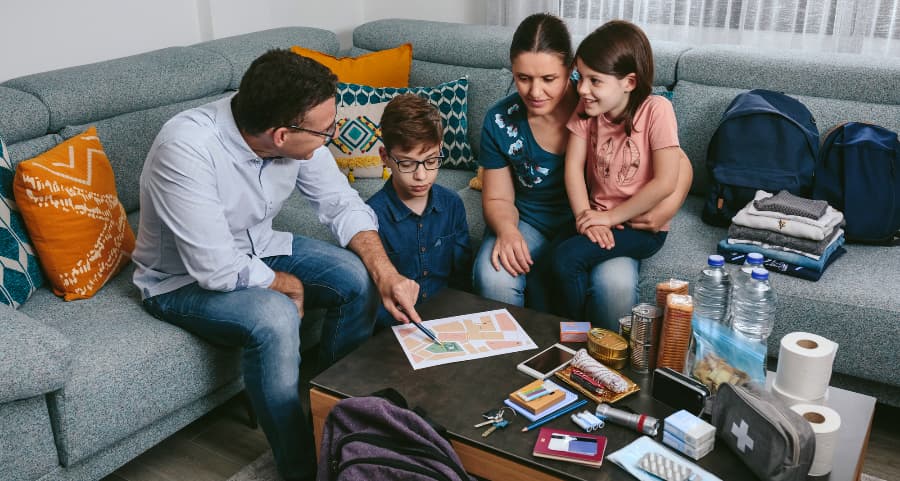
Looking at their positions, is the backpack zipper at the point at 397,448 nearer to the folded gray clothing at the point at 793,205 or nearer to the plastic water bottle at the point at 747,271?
the plastic water bottle at the point at 747,271

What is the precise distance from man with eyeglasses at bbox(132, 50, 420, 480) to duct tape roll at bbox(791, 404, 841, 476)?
839mm

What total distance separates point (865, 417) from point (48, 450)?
1.64 m

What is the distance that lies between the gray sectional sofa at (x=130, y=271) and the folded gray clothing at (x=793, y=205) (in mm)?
158

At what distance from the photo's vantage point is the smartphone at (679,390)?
1.46m

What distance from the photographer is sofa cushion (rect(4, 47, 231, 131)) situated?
90.5 inches

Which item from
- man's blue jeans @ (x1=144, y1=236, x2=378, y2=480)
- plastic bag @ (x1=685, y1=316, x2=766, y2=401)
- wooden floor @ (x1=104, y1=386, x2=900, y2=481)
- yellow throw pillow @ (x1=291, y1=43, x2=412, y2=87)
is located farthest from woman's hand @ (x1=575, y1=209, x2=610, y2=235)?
yellow throw pillow @ (x1=291, y1=43, x2=412, y2=87)

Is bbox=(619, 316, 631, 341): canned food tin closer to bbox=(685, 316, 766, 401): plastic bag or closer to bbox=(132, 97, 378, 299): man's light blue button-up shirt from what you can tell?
bbox=(685, 316, 766, 401): plastic bag

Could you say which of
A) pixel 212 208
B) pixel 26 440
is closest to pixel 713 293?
pixel 212 208

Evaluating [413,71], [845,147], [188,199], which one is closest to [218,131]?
[188,199]

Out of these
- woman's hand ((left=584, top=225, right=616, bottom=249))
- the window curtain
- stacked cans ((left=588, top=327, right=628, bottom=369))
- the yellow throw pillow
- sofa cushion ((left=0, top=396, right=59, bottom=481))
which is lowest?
sofa cushion ((left=0, top=396, right=59, bottom=481))

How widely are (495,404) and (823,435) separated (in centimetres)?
57

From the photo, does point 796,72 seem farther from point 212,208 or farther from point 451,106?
point 212,208

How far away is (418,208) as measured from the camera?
216 centimetres

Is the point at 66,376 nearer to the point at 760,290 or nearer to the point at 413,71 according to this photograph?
the point at 760,290
